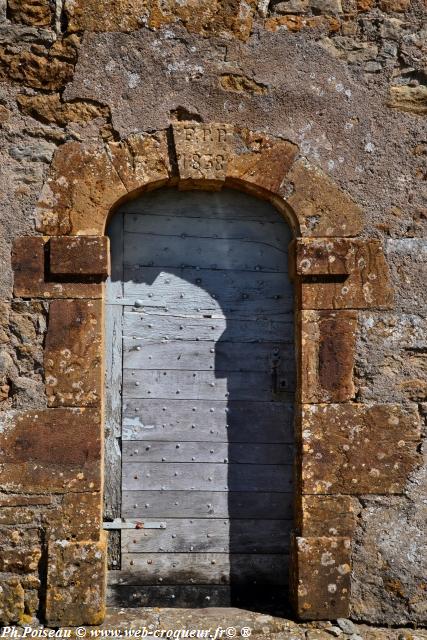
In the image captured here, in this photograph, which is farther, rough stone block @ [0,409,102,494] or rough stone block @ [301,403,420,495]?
rough stone block @ [301,403,420,495]

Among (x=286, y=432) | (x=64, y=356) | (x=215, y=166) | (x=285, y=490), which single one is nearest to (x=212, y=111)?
(x=215, y=166)

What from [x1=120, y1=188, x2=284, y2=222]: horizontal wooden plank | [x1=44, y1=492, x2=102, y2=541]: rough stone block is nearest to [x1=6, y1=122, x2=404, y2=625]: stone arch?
[x1=44, y1=492, x2=102, y2=541]: rough stone block

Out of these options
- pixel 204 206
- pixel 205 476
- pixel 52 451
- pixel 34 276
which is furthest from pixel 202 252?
pixel 52 451

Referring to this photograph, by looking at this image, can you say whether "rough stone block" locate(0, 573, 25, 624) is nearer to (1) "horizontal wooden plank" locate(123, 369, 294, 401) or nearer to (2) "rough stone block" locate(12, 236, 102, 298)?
(1) "horizontal wooden plank" locate(123, 369, 294, 401)

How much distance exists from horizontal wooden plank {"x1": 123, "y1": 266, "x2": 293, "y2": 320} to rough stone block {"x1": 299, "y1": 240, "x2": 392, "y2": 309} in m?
0.23

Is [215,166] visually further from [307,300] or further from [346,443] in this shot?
[346,443]

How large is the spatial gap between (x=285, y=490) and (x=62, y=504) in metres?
1.28

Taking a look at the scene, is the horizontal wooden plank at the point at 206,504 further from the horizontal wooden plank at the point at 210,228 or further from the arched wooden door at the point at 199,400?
the horizontal wooden plank at the point at 210,228

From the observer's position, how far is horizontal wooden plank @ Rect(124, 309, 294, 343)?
405 centimetres

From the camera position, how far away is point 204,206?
13.6ft

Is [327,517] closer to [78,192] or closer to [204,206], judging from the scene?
[204,206]

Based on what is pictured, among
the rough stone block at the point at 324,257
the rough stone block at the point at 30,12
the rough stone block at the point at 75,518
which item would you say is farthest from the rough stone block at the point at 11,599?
the rough stone block at the point at 30,12

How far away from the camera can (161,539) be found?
397 cm

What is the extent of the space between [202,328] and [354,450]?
1119mm
